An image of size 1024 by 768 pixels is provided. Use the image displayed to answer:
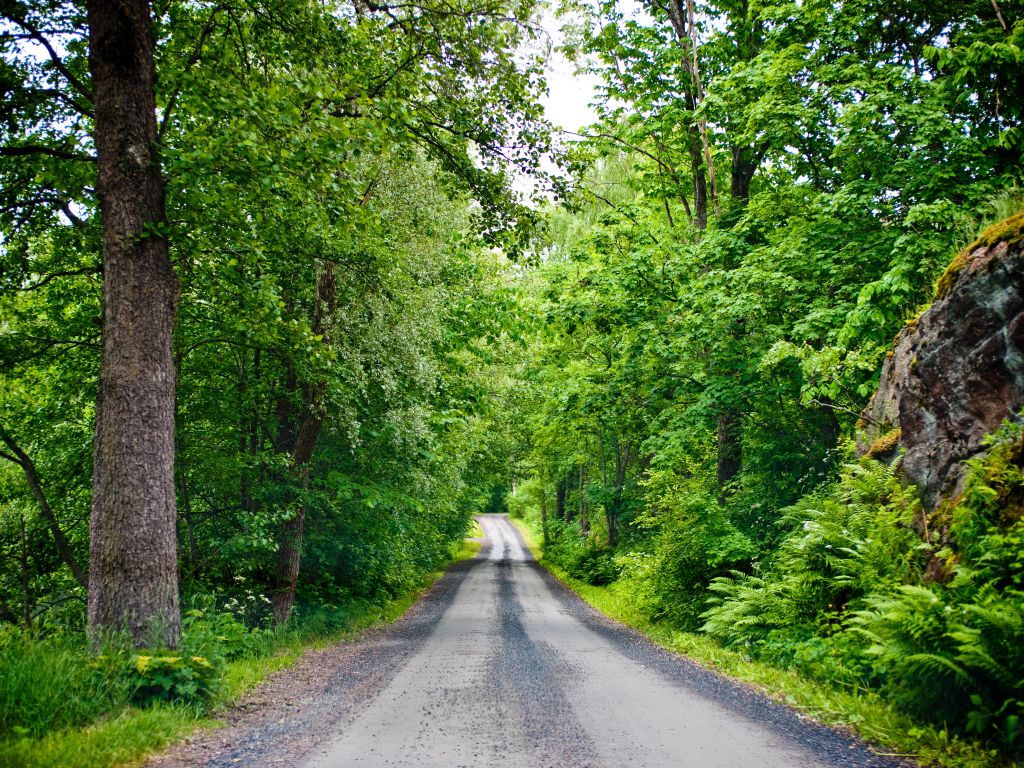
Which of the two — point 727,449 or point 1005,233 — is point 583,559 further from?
point 1005,233

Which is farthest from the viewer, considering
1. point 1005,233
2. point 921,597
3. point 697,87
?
point 697,87

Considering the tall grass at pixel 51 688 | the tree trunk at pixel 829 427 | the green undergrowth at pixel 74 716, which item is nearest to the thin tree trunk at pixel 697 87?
the tree trunk at pixel 829 427

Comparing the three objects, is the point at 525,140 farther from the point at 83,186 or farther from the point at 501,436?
the point at 501,436

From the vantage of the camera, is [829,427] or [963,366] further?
[829,427]

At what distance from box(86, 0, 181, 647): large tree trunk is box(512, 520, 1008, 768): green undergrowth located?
597 centimetres

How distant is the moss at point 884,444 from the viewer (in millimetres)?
6659

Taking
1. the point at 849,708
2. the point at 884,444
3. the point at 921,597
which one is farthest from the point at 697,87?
the point at 849,708

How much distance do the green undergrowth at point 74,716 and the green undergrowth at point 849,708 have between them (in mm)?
5331

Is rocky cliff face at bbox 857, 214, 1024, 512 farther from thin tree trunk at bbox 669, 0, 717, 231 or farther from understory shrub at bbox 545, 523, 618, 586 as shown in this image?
understory shrub at bbox 545, 523, 618, 586

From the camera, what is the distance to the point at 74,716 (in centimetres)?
425

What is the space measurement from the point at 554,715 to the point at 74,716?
3777 mm

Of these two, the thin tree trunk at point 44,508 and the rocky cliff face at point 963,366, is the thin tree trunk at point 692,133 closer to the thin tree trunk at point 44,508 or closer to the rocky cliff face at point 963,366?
the rocky cliff face at point 963,366

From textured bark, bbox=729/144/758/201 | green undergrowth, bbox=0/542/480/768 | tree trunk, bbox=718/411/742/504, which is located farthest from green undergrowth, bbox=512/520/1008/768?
textured bark, bbox=729/144/758/201

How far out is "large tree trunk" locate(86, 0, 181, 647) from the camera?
5191mm
